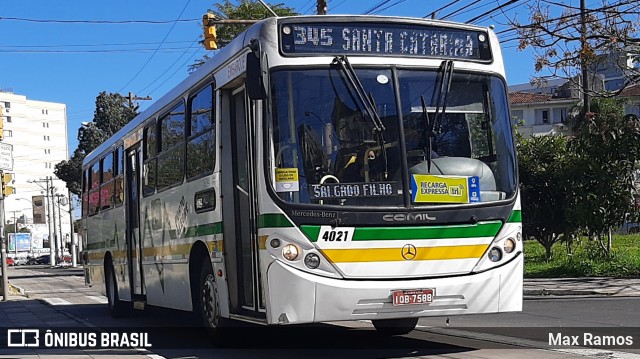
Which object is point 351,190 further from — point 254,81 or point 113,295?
point 113,295

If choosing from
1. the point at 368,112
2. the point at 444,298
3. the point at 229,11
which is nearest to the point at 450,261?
the point at 444,298

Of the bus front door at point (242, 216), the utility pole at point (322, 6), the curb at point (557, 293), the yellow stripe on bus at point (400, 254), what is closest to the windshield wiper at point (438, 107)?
the yellow stripe on bus at point (400, 254)

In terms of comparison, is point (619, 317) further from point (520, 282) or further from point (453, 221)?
point (453, 221)

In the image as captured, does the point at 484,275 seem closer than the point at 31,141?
Yes

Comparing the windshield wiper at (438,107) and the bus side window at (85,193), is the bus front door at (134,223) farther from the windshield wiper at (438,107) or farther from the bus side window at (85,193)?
the windshield wiper at (438,107)

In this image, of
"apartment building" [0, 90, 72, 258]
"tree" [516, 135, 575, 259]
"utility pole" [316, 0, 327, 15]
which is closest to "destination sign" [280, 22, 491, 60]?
"tree" [516, 135, 575, 259]

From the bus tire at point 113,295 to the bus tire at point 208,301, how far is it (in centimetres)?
630

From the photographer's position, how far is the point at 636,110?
2574 inches

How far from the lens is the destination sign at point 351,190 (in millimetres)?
8234

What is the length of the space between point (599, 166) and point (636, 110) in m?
48.9

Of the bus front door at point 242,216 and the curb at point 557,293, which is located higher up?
the bus front door at point 242,216

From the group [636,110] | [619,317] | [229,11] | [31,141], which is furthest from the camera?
[31,141]

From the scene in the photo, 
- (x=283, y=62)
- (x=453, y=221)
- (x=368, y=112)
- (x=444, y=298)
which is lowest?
(x=444, y=298)

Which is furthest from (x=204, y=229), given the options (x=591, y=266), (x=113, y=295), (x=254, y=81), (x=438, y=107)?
(x=591, y=266)
